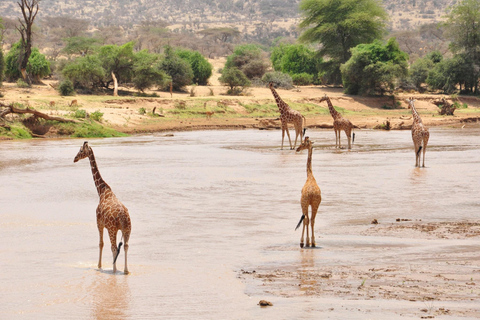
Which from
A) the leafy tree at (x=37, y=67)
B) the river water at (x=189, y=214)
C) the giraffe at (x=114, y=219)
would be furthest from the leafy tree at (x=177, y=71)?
the giraffe at (x=114, y=219)

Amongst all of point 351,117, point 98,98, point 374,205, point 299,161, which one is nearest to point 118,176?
point 299,161

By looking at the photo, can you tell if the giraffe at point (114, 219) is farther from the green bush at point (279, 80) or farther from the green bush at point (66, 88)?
the green bush at point (279, 80)

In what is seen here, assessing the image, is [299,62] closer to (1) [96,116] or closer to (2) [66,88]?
(2) [66,88]

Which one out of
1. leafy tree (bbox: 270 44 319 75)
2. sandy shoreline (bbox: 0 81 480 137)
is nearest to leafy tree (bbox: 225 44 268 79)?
leafy tree (bbox: 270 44 319 75)

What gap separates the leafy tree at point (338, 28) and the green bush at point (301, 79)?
138 centimetres

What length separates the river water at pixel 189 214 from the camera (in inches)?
248

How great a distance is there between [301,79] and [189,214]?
4186 centimetres

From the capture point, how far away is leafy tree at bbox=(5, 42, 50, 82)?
4031cm

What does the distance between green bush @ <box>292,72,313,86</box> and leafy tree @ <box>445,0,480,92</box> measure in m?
10.9

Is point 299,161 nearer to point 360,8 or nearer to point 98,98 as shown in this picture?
point 98,98

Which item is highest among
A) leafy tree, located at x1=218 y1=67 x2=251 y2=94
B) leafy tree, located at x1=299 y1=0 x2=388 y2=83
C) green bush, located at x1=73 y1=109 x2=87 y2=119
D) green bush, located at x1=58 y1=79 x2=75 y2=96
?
leafy tree, located at x1=299 y1=0 x2=388 y2=83

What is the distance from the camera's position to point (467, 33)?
160ft

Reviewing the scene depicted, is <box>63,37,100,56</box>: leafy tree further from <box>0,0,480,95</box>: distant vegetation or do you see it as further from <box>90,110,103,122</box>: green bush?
<box>90,110,103,122</box>: green bush

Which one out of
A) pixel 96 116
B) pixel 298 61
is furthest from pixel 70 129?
pixel 298 61
